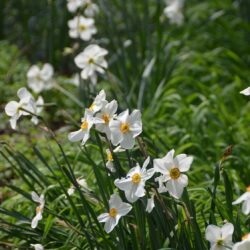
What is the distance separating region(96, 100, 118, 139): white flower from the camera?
2121mm

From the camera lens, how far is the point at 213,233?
2.00 metres

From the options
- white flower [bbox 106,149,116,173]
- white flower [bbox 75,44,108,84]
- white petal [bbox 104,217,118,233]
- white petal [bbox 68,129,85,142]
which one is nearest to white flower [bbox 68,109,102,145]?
white petal [bbox 68,129,85,142]

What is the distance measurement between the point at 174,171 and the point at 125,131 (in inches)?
7.5

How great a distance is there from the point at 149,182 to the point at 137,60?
8.37ft

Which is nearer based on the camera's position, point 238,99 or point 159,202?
point 159,202

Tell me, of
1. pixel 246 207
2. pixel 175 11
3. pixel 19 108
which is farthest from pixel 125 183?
pixel 175 11

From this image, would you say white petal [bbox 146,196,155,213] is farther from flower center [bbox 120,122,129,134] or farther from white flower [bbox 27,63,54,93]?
white flower [bbox 27,63,54,93]

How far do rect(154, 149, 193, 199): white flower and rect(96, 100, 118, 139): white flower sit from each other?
208mm

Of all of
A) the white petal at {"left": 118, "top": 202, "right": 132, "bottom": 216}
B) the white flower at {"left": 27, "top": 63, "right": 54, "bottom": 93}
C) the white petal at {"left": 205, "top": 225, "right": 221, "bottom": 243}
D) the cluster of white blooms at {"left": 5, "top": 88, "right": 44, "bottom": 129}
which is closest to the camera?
the white petal at {"left": 205, "top": 225, "right": 221, "bottom": 243}

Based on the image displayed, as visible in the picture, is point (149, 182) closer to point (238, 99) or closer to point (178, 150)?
point (178, 150)

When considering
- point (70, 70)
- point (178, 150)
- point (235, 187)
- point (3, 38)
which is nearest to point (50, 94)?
point (70, 70)

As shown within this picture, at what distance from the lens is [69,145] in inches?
143

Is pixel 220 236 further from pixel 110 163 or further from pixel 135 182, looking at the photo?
pixel 110 163

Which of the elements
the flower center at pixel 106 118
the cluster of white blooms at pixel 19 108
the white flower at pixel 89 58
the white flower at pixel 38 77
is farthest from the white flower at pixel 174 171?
the white flower at pixel 38 77
